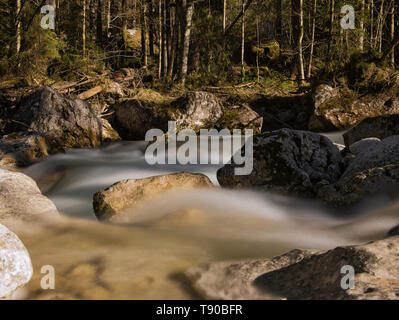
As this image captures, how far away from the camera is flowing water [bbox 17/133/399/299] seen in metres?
2.29

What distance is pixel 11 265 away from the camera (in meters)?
2.18

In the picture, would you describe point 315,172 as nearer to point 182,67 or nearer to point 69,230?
point 69,230

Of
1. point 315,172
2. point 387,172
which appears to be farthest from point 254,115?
point 387,172

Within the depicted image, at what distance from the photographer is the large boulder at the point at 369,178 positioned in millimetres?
3711

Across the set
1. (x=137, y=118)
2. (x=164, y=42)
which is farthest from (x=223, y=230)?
(x=164, y=42)

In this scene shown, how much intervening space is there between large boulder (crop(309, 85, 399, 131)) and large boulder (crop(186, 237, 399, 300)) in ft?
28.0

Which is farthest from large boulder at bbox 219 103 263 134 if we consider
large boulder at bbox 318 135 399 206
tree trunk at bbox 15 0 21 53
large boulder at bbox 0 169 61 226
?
tree trunk at bbox 15 0 21 53

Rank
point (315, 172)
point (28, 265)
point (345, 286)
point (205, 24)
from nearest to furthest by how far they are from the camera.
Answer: point (345, 286) < point (28, 265) < point (315, 172) < point (205, 24)

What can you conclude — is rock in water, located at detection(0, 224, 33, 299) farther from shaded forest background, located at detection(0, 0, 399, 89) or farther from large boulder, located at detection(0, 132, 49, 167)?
shaded forest background, located at detection(0, 0, 399, 89)

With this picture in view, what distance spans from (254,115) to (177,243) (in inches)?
312

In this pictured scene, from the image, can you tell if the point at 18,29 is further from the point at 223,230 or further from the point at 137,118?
the point at 223,230

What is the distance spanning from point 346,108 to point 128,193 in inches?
329
